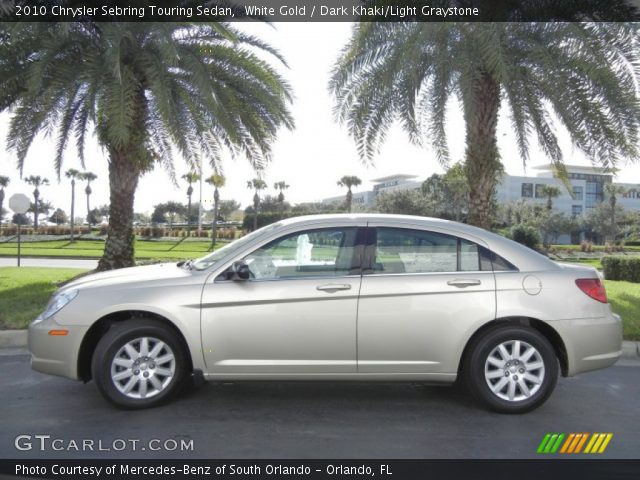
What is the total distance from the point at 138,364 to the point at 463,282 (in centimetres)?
268

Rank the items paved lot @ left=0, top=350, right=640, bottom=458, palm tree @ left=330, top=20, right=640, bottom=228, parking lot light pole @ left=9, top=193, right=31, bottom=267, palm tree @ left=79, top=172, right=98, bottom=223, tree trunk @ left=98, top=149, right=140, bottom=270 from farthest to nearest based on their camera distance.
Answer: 1. palm tree @ left=79, top=172, right=98, bottom=223
2. parking lot light pole @ left=9, top=193, right=31, bottom=267
3. tree trunk @ left=98, top=149, right=140, bottom=270
4. palm tree @ left=330, top=20, right=640, bottom=228
5. paved lot @ left=0, top=350, right=640, bottom=458

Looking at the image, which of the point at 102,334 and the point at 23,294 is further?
the point at 23,294

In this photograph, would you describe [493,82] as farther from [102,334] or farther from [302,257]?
[102,334]

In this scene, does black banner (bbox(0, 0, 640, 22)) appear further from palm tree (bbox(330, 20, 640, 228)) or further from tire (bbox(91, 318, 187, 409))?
tire (bbox(91, 318, 187, 409))

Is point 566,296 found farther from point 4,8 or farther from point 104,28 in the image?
point 4,8

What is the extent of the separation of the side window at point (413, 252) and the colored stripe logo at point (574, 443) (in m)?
1.45

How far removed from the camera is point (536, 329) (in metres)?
4.70

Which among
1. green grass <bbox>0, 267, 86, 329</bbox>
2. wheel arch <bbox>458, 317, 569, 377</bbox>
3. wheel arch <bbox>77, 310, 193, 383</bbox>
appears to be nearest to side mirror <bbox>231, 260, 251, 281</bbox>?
wheel arch <bbox>77, 310, 193, 383</bbox>

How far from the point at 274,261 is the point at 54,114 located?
374 inches

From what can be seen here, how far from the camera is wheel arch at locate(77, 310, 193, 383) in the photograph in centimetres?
452

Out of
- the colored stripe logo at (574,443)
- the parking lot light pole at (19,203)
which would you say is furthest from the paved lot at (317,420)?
the parking lot light pole at (19,203)

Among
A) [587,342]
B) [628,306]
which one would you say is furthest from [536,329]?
[628,306]

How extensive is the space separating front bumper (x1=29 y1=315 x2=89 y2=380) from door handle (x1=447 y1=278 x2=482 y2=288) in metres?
2.94
